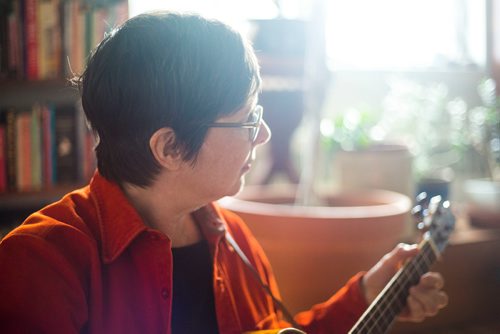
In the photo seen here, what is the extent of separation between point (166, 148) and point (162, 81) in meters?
0.11

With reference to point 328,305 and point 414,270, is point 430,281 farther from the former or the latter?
point 328,305

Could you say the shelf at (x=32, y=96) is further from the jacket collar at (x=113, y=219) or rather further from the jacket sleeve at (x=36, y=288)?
the jacket sleeve at (x=36, y=288)

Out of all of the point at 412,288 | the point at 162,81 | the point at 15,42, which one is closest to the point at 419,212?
the point at 412,288

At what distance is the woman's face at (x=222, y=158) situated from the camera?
0.88 m

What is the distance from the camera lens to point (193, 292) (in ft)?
3.06

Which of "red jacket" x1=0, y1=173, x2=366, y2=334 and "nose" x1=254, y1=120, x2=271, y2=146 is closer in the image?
"red jacket" x1=0, y1=173, x2=366, y2=334

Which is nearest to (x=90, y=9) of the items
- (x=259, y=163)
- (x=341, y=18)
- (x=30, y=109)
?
(x=30, y=109)

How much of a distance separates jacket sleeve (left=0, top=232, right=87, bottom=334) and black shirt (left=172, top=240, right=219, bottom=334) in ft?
0.61

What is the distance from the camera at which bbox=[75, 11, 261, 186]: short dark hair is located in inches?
31.4

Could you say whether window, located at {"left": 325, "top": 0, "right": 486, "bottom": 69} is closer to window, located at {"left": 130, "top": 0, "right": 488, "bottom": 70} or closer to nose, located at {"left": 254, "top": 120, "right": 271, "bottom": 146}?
window, located at {"left": 130, "top": 0, "right": 488, "bottom": 70}

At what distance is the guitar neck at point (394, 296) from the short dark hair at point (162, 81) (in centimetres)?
39

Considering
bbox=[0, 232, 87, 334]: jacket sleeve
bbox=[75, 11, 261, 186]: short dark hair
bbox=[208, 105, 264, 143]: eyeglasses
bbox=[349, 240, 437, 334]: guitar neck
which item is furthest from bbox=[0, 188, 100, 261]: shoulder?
bbox=[349, 240, 437, 334]: guitar neck

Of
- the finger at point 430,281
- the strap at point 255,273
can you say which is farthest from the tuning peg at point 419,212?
the strap at point 255,273

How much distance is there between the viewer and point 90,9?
195cm
